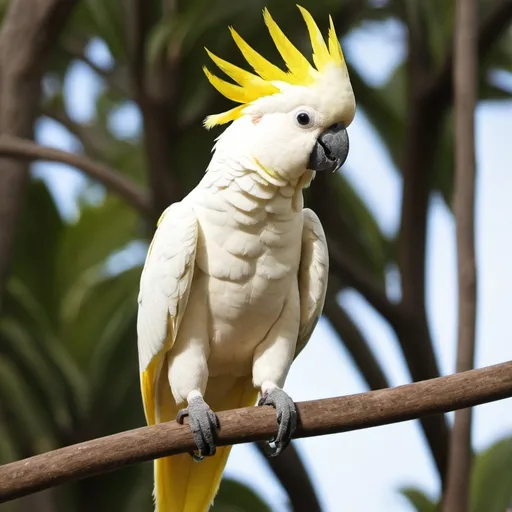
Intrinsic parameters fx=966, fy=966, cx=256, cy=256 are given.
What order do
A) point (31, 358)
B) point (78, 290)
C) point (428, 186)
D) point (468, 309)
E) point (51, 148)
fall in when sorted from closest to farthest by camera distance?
point (468, 309)
point (51, 148)
point (428, 186)
point (31, 358)
point (78, 290)

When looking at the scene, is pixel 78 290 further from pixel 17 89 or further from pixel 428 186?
pixel 428 186

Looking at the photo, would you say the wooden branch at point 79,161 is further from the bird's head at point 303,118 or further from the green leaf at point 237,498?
the green leaf at point 237,498

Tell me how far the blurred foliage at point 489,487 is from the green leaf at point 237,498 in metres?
0.72

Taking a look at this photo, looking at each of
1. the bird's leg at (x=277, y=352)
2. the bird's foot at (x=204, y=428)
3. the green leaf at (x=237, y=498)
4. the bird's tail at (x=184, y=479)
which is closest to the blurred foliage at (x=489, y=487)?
the green leaf at (x=237, y=498)

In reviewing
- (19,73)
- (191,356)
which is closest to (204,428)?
(191,356)

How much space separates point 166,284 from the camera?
2.15 metres

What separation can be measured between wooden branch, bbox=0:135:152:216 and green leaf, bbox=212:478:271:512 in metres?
1.40

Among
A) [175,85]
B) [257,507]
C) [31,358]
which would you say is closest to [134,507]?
[257,507]

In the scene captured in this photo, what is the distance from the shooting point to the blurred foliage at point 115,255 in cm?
381

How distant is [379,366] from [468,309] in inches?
39.3

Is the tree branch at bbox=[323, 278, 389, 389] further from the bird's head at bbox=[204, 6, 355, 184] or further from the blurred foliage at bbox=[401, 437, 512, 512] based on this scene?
the bird's head at bbox=[204, 6, 355, 184]

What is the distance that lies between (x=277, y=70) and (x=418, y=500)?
7.36ft

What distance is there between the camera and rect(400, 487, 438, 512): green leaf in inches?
151

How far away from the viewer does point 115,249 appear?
15.6 ft
